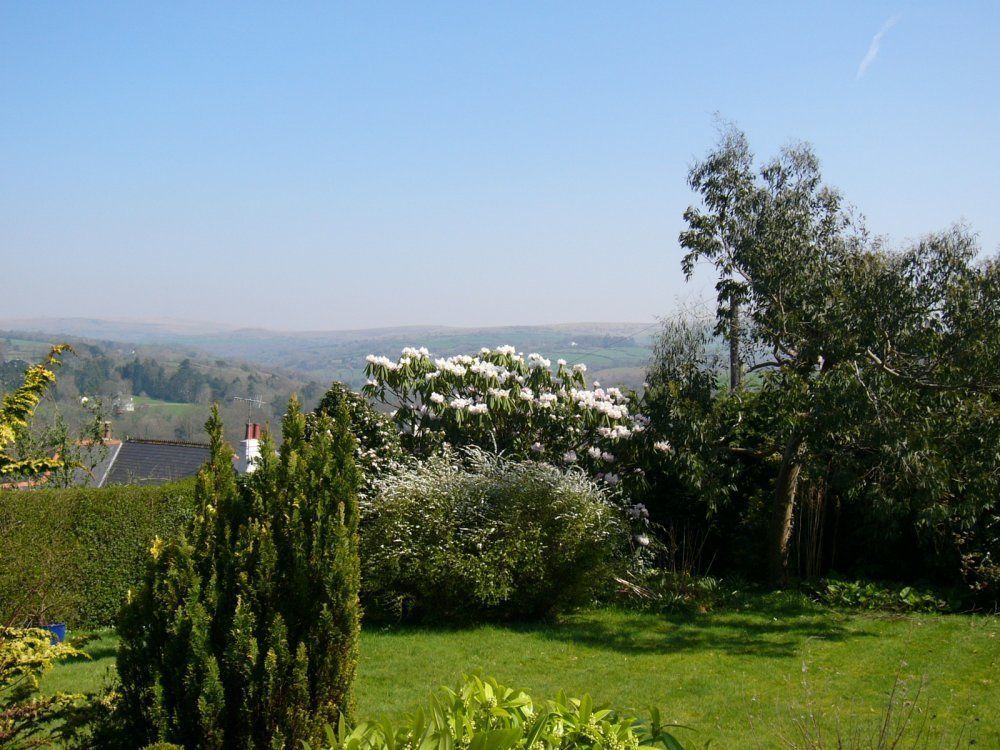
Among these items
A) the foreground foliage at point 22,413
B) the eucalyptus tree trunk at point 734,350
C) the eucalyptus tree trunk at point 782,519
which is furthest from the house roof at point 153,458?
the foreground foliage at point 22,413

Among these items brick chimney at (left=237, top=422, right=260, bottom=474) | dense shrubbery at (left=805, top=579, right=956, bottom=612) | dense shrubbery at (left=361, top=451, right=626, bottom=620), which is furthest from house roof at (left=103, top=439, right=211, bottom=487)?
dense shrubbery at (left=805, top=579, right=956, bottom=612)

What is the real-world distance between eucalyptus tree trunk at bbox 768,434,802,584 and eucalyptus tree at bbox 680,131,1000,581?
2.0 inches

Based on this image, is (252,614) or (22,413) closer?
(252,614)

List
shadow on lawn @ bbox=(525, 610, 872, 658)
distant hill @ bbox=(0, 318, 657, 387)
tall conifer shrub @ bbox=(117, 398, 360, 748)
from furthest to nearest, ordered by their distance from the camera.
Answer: distant hill @ bbox=(0, 318, 657, 387) → shadow on lawn @ bbox=(525, 610, 872, 658) → tall conifer shrub @ bbox=(117, 398, 360, 748)

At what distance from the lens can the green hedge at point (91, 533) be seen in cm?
924

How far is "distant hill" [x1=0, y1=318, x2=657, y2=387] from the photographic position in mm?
17922

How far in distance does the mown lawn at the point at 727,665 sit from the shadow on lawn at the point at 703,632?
0.02m

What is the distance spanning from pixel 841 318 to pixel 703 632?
3.51 metres

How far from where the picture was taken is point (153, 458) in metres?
21.4

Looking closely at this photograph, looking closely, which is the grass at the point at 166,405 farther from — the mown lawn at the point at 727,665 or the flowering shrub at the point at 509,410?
the mown lawn at the point at 727,665

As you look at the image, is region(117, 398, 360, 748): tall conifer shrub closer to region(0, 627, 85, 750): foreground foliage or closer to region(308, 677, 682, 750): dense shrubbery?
region(0, 627, 85, 750): foreground foliage

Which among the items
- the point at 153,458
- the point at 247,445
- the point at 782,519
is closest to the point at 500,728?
the point at 782,519

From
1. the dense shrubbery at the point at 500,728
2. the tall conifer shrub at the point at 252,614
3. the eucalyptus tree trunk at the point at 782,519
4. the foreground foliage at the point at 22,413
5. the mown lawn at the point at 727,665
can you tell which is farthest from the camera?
the eucalyptus tree trunk at the point at 782,519

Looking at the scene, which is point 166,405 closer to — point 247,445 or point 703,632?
point 247,445
